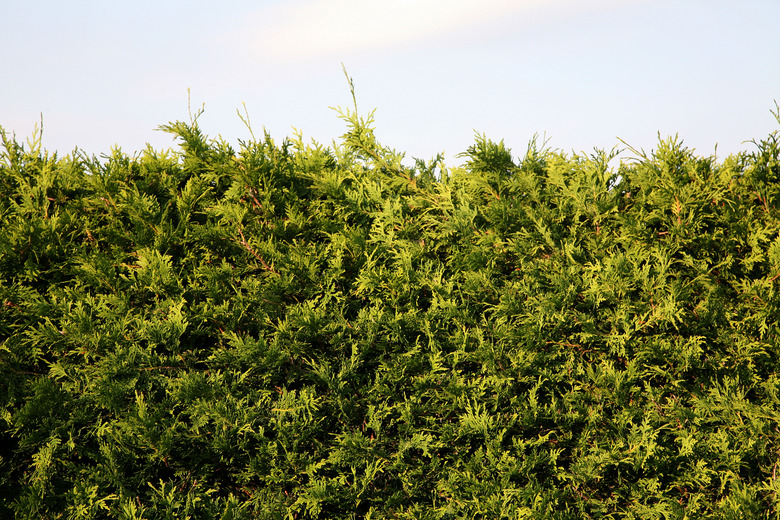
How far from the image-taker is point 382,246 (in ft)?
16.1

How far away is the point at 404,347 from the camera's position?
4703 millimetres

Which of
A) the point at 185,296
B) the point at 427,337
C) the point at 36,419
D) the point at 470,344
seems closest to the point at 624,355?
the point at 470,344

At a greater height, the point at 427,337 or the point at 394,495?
the point at 427,337

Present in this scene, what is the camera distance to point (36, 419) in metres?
4.54

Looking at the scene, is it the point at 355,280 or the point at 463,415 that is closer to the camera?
the point at 463,415

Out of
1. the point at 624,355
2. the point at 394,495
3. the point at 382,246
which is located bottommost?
the point at 394,495

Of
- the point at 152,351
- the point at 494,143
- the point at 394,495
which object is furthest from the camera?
the point at 494,143

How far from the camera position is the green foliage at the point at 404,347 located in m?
4.36

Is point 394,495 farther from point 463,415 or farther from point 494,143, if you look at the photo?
point 494,143

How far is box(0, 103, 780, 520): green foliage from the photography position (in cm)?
436

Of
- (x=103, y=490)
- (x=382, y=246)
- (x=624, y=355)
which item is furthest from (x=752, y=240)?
(x=103, y=490)

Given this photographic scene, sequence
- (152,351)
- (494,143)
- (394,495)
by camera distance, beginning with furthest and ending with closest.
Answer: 1. (494,143)
2. (152,351)
3. (394,495)

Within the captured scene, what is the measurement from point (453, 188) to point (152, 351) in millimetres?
3147

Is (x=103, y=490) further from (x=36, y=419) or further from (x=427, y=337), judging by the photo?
(x=427, y=337)
